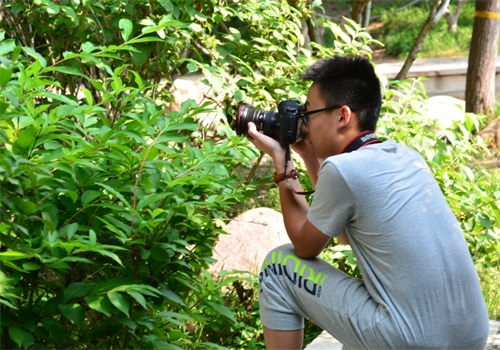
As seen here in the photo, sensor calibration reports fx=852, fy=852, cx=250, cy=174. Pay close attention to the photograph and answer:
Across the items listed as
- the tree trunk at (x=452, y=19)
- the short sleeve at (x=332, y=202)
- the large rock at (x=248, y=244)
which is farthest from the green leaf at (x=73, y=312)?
the tree trunk at (x=452, y=19)

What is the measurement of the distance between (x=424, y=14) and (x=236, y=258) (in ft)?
50.4

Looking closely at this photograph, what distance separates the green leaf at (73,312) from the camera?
229 cm

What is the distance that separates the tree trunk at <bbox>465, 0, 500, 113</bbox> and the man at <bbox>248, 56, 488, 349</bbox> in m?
6.85

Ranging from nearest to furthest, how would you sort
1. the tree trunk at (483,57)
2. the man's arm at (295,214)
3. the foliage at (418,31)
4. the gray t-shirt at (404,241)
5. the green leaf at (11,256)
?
the green leaf at (11,256)
the gray t-shirt at (404,241)
the man's arm at (295,214)
the tree trunk at (483,57)
the foliage at (418,31)

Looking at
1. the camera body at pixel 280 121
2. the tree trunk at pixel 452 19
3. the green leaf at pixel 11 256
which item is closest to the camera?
the green leaf at pixel 11 256

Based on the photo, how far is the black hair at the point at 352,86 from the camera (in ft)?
10.3

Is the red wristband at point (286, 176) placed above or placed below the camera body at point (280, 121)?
below

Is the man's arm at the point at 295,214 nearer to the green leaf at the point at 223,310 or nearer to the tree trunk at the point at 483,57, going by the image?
the green leaf at the point at 223,310

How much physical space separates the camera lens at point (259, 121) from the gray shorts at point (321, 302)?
482 millimetres

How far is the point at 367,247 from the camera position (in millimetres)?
2941

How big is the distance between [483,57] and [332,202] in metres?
7.37

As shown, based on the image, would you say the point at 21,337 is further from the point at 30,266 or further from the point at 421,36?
the point at 421,36

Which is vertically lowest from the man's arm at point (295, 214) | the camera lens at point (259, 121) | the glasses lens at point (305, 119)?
the man's arm at point (295, 214)

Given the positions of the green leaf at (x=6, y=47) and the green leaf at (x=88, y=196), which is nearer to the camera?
the green leaf at (x=88, y=196)
